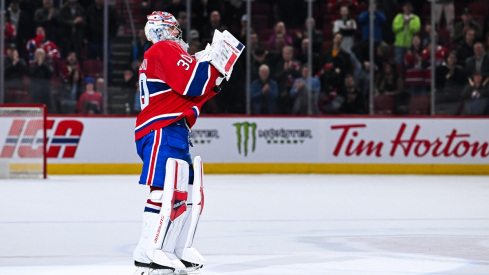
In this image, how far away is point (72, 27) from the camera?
48.1ft

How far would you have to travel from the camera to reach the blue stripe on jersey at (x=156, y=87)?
4.66m

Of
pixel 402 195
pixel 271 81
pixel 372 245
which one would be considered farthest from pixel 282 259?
pixel 271 81

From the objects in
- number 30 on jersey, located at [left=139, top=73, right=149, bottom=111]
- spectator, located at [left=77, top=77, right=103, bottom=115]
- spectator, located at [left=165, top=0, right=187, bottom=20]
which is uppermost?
spectator, located at [left=165, top=0, right=187, bottom=20]

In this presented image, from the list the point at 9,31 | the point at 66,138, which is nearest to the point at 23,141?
the point at 66,138

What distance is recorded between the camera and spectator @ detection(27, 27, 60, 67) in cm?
1450

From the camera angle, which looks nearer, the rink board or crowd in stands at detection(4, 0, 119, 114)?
the rink board

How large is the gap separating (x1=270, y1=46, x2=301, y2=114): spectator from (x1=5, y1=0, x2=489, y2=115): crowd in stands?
17 mm

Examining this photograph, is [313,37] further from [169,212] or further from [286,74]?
[169,212]

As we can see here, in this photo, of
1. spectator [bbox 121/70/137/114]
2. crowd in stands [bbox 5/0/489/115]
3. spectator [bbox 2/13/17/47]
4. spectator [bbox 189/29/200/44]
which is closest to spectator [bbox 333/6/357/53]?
crowd in stands [bbox 5/0/489/115]

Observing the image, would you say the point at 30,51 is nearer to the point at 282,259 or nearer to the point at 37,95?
the point at 37,95

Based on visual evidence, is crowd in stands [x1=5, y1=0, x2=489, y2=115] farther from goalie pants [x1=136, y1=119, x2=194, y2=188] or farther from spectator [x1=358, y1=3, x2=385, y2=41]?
goalie pants [x1=136, y1=119, x2=194, y2=188]

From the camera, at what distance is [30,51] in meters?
14.5

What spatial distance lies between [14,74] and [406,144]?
608cm

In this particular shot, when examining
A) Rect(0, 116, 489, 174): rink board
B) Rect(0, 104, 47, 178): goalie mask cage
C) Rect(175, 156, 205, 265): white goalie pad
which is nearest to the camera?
Rect(175, 156, 205, 265): white goalie pad
